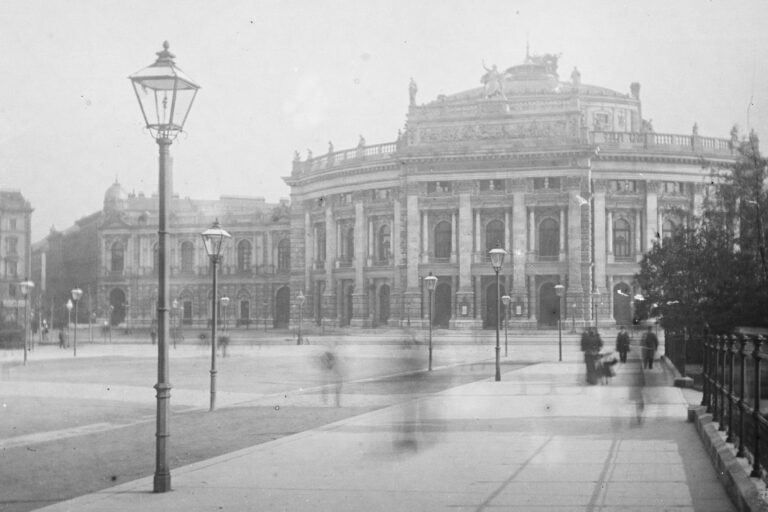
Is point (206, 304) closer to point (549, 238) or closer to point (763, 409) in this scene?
point (549, 238)

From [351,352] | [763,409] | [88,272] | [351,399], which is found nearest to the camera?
[763,409]

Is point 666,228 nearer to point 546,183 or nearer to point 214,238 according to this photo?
point 546,183

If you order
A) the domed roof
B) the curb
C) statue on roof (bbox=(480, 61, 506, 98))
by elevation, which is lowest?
the curb

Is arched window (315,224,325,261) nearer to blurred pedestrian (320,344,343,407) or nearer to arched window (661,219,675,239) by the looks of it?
arched window (661,219,675,239)

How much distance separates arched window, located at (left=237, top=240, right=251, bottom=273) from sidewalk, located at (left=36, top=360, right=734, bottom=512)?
77.8 metres

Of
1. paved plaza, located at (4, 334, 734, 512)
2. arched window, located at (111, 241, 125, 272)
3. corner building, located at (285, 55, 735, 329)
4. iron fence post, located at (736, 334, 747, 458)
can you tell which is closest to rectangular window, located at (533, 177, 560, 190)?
corner building, located at (285, 55, 735, 329)

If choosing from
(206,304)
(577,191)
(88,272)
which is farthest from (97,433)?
(88,272)

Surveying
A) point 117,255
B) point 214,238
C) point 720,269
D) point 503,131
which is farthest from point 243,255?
point 214,238

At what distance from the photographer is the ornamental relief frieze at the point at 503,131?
6875cm

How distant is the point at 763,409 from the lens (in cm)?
898

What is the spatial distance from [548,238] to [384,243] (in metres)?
13.7

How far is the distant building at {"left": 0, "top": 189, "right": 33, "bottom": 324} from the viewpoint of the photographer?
159 ft

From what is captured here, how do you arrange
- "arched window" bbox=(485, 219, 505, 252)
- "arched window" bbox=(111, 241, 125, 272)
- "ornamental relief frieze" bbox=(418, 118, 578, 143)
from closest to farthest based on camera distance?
"ornamental relief frieze" bbox=(418, 118, 578, 143), "arched window" bbox=(485, 219, 505, 252), "arched window" bbox=(111, 241, 125, 272)

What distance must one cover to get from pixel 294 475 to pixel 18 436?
6.61 m
